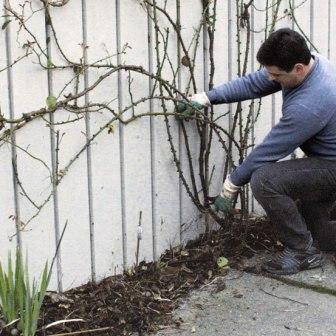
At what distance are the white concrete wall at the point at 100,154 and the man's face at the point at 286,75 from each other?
0.57m

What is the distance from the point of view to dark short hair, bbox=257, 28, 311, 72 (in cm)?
373

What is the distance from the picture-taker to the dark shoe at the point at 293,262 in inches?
162

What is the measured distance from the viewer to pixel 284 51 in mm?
3727

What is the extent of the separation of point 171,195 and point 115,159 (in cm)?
53

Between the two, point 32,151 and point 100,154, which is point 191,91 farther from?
point 32,151

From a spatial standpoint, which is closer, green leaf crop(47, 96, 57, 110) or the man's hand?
green leaf crop(47, 96, 57, 110)

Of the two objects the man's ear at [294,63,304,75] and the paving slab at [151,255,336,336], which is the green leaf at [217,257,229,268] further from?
the man's ear at [294,63,304,75]

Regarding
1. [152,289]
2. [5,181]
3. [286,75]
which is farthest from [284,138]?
[5,181]

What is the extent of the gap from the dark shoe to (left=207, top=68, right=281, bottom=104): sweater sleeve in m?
0.92

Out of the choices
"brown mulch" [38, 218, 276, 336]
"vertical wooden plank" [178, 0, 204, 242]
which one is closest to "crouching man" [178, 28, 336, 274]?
"vertical wooden plank" [178, 0, 204, 242]

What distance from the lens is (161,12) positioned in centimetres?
402

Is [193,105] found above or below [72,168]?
above

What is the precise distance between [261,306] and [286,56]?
1.28m

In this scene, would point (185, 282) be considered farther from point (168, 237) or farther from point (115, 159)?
point (115, 159)
